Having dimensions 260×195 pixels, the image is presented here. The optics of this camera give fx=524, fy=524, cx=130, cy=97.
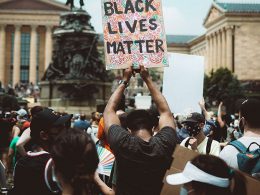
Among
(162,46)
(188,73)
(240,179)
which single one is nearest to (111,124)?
(162,46)

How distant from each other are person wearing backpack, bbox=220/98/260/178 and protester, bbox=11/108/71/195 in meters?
1.49

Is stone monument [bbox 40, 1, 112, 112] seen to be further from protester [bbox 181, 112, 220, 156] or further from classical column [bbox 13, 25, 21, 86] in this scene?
classical column [bbox 13, 25, 21, 86]

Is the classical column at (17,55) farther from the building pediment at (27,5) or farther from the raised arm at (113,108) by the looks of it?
Result: the raised arm at (113,108)

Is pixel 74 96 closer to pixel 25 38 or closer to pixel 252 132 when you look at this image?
pixel 252 132

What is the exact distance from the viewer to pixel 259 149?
4.23 meters

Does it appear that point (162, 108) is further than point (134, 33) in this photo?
No

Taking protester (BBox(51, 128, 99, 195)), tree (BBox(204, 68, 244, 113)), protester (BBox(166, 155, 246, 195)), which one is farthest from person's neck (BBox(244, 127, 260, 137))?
tree (BBox(204, 68, 244, 113))

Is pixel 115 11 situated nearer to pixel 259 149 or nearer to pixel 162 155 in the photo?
pixel 162 155

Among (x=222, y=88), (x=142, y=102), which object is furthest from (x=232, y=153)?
(x=222, y=88)

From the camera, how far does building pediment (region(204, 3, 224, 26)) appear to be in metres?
94.4

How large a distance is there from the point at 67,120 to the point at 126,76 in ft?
2.36

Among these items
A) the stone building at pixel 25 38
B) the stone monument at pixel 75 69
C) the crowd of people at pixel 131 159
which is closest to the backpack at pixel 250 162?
the crowd of people at pixel 131 159

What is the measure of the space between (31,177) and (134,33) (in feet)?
5.76

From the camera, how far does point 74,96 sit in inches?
1177
